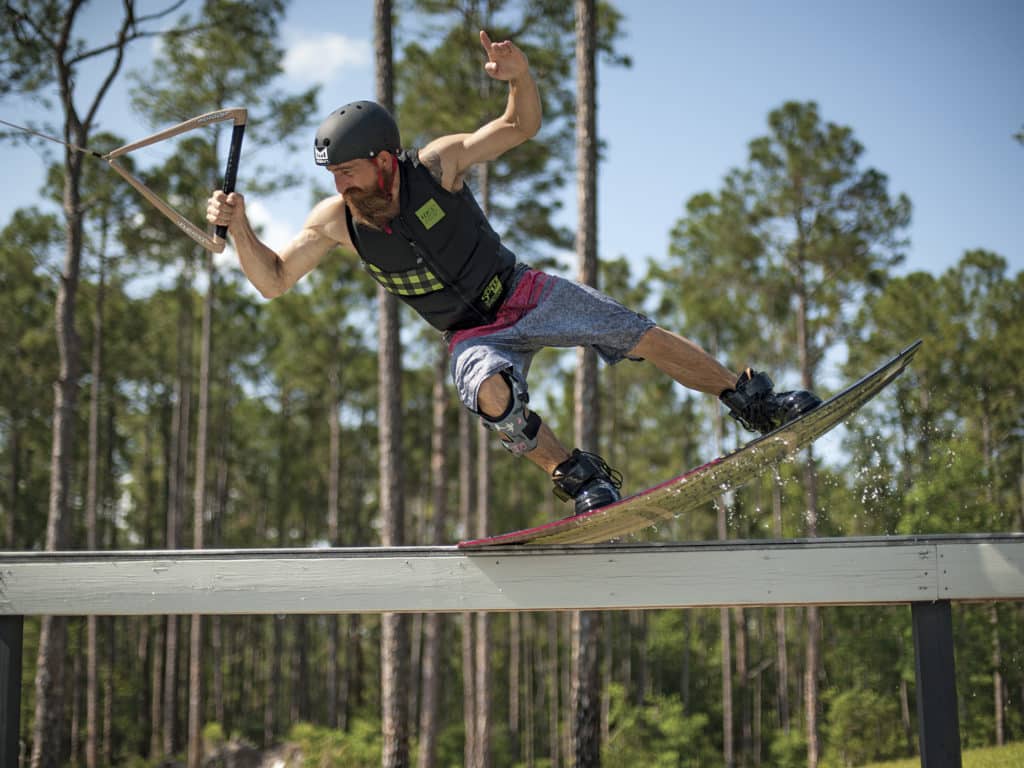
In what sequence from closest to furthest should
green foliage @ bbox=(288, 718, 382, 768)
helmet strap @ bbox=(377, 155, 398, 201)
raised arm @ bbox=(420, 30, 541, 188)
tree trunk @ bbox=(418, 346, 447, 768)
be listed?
helmet strap @ bbox=(377, 155, 398, 201), raised arm @ bbox=(420, 30, 541, 188), tree trunk @ bbox=(418, 346, 447, 768), green foliage @ bbox=(288, 718, 382, 768)

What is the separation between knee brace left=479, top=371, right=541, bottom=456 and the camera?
357 centimetres

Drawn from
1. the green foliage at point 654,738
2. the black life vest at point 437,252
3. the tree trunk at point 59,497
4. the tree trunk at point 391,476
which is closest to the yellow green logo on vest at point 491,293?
the black life vest at point 437,252

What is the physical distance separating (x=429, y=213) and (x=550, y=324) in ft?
2.26

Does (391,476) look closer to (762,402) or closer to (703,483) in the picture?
(762,402)

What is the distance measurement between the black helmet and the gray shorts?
829mm

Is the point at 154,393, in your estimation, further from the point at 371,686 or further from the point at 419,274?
the point at 419,274

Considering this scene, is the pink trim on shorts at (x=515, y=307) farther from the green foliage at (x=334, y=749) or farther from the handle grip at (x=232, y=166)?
the green foliage at (x=334, y=749)

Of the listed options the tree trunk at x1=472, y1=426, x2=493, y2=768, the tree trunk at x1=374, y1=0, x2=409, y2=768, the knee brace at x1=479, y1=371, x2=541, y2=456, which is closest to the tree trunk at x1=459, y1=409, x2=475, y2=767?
the tree trunk at x1=472, y1=426, x2=493, y2=768

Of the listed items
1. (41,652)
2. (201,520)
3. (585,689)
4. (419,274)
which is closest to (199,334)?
(201,520)

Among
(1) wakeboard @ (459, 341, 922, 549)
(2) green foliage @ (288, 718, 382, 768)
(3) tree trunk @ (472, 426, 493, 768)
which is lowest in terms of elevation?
(2) green foliage @ (288, 718, 382, 768)

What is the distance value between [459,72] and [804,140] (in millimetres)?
7558

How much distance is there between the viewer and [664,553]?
3348 millimetres

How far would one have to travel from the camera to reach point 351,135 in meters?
3.47

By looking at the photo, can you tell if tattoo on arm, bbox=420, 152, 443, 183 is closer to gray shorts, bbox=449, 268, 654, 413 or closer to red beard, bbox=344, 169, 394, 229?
red beard, bbox=344, 169, 394, 229
